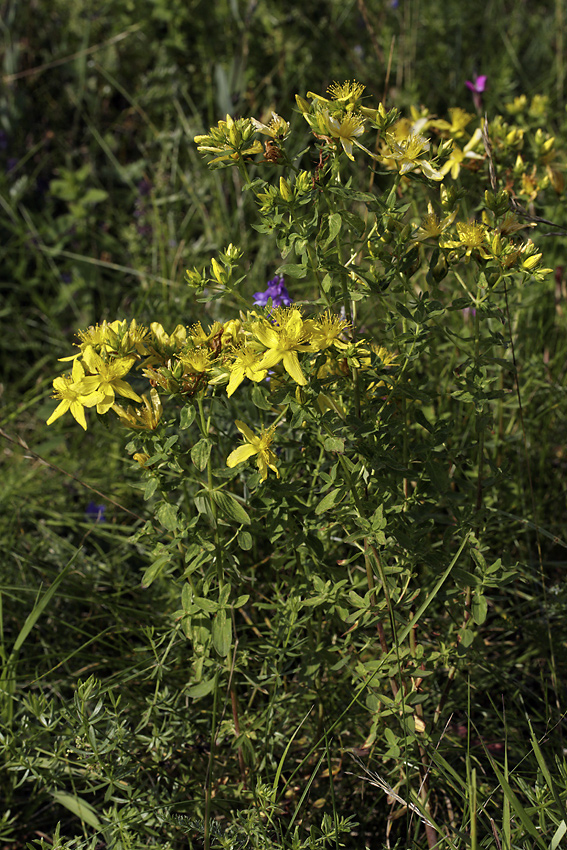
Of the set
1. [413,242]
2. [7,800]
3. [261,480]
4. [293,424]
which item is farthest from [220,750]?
[413,242]

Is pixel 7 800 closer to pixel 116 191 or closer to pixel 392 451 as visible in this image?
pixel 392 451

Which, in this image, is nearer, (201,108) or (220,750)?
(220,750)

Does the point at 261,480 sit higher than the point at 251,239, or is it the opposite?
the point at 261,480

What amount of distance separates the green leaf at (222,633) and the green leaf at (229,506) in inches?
7.2

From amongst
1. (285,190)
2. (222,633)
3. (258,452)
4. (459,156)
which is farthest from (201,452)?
(459,156)

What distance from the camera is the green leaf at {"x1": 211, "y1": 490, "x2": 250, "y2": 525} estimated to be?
4.13 feet

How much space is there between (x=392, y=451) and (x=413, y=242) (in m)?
0.39

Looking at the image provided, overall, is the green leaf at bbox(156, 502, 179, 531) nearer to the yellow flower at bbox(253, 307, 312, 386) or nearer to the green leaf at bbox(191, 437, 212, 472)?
the green leaf at bbox(191, 437, 212, 472)

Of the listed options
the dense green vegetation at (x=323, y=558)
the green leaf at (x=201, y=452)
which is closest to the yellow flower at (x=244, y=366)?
the dense green vegetation at (x=323, y=558)

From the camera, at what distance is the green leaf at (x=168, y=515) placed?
126 centimetres

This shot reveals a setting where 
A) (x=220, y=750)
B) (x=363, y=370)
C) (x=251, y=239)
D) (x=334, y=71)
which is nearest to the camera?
(x=363, y=370)

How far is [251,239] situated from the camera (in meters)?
3.11

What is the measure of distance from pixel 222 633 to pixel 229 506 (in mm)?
230

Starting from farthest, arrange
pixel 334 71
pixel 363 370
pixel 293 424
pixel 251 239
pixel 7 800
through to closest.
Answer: pixel 334 71 < pixel 251 239 < pixel 7 800 < pixel 363 370 < pixel 293 424
